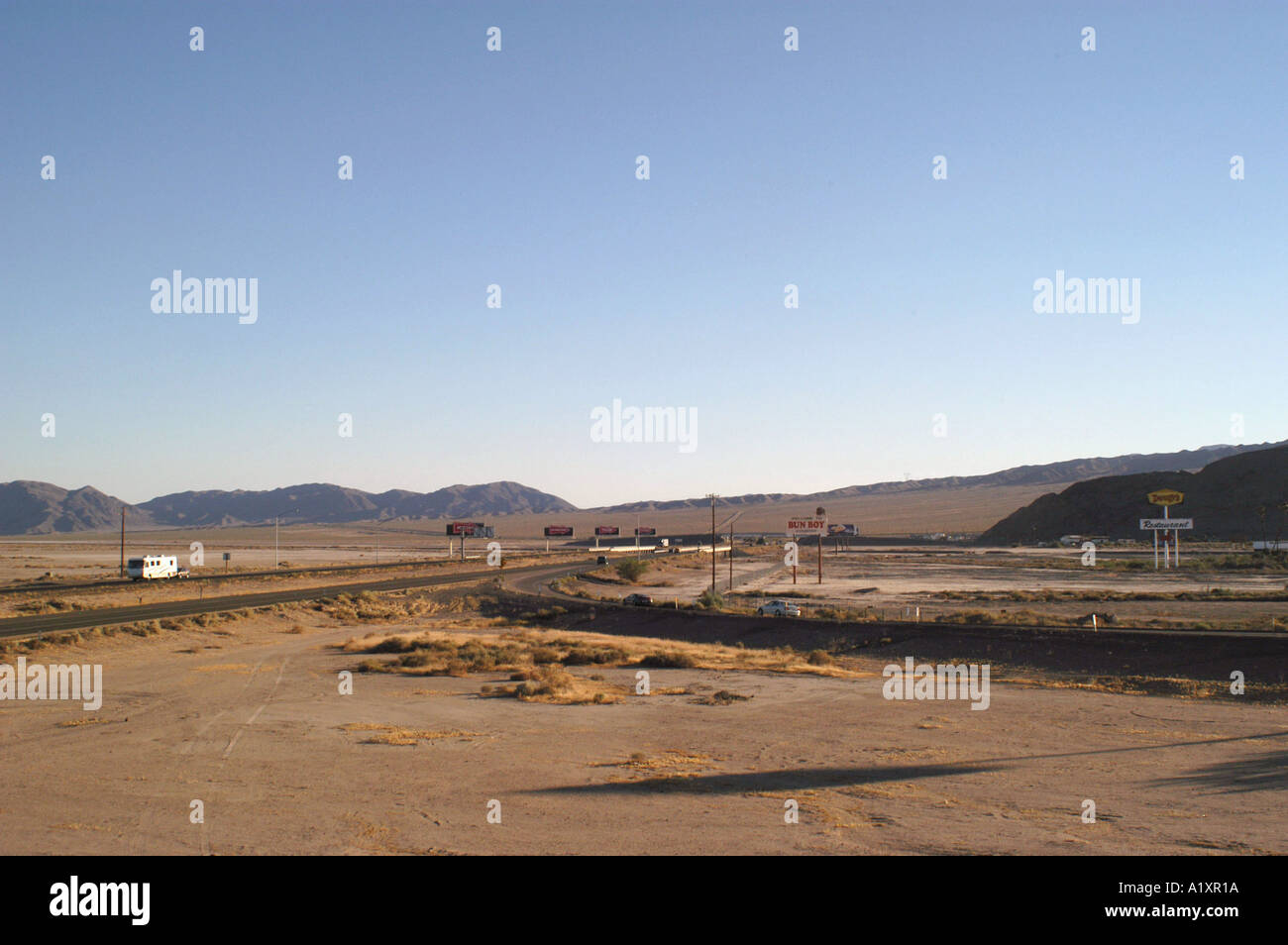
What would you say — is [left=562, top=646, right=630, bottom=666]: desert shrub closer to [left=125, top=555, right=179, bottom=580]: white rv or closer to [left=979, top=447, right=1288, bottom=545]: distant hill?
[left=125, top=555, right=179, bottom=580]: white rv

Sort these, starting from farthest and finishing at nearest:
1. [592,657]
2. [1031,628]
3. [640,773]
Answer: [1031,628] < [592,657] < [640,773]

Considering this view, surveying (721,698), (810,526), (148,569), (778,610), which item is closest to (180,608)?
(148,569)

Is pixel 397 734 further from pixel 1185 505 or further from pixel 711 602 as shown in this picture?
pixel 1185 505
